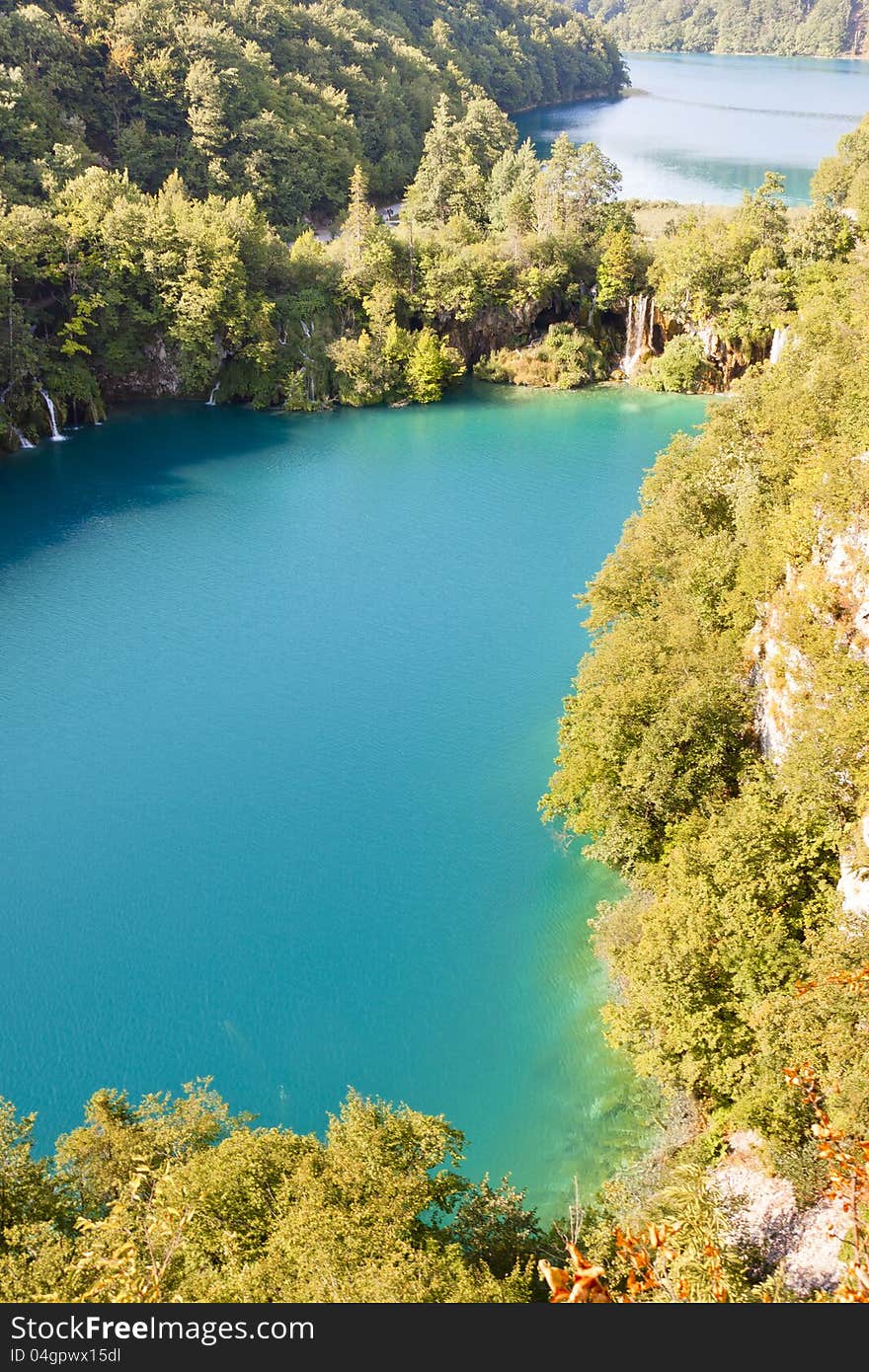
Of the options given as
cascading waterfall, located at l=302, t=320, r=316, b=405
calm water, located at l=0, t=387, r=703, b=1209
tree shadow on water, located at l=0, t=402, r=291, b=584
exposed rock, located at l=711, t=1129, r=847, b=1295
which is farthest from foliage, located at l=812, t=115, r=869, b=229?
exposed rock, located at l=711, t=1129, r=847, b=1295

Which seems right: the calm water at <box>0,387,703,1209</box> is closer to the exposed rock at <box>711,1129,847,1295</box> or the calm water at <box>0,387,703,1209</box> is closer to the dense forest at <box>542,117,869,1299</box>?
the dense forest at <box>542,117,869,1299</box>

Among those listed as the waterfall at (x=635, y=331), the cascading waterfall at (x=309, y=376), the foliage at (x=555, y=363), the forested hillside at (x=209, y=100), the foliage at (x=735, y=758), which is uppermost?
the forested hillside at (x=209, y=100)

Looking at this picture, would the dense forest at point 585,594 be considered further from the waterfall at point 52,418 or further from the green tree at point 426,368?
the green tree at point 426,368

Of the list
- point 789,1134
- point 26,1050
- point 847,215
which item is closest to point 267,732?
point 26,1050

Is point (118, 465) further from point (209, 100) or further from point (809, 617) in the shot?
point (809, 617)

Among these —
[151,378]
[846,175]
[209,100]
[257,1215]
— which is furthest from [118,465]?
[846,175]

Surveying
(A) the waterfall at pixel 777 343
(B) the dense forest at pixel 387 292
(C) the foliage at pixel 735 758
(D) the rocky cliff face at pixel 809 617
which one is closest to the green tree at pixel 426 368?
(B) the dense forest at pixel 387 292
